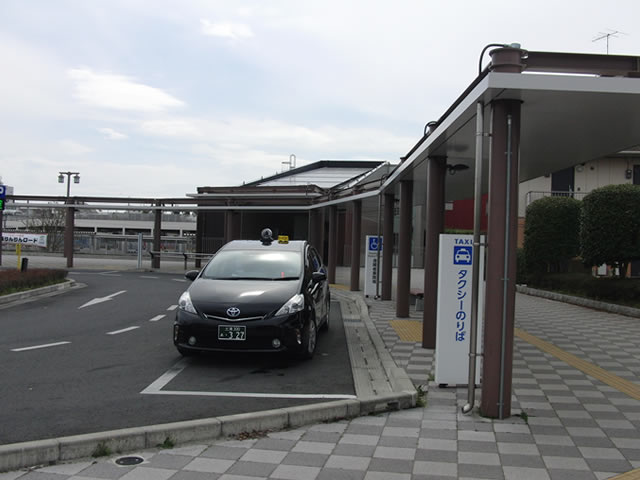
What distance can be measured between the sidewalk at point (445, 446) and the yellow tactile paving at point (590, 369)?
27 millimetres

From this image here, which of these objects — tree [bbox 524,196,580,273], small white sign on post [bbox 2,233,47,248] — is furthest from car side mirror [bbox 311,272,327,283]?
small white sign on post [bbox 2,233,47,248]

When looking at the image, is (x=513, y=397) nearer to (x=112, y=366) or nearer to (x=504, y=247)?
(x=504, y=247)

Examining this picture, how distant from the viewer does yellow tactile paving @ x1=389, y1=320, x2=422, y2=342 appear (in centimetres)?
994

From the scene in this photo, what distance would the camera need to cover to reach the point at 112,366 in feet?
24.8

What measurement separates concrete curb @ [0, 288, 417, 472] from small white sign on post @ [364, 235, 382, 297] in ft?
35.6

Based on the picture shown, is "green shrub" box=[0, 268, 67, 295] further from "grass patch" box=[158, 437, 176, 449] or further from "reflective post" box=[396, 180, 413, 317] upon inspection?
"grass patch" box=[158, 437, 176, 449]

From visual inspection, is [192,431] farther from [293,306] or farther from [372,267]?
[372,267]

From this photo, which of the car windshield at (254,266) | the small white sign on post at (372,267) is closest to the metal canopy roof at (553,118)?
the car windshield at (254,266)

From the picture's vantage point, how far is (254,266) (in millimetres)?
8992

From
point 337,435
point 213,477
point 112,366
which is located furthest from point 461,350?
point 112,366

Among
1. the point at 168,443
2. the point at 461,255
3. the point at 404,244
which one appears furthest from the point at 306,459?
the point at 404,244

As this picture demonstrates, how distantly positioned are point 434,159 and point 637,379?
13.4ft

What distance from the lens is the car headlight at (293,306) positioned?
7.60 meters

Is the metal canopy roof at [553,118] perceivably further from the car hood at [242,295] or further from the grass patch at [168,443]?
the grass patch at [168,443]
